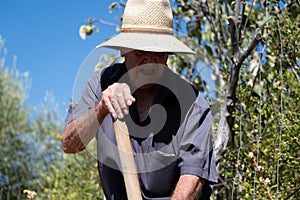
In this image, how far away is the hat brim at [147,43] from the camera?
226cm

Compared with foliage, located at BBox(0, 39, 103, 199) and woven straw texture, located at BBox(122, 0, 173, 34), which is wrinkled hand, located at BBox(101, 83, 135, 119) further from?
foliage, located at BBox(0, 39, 103, 199)

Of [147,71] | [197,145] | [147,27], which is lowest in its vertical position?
[197,145]

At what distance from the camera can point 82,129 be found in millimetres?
2309

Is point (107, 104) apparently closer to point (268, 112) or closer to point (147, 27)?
point (147, 27)

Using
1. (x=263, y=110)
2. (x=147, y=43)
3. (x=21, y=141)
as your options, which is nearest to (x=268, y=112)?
(x=263, y=110)

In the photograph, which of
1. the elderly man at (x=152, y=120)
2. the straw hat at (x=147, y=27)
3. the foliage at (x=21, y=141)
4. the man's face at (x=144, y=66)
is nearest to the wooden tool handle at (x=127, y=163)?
the elderly man at (x=152, y=120)

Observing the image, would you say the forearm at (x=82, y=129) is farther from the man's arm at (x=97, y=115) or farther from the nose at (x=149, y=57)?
the nose at (x=149, y=57)

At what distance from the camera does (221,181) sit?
4.07 metres

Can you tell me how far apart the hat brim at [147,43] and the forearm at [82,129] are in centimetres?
24

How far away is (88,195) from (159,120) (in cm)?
366

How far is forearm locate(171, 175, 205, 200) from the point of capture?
7.40 ft

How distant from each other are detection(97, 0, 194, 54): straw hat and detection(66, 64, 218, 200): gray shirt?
0.12 m

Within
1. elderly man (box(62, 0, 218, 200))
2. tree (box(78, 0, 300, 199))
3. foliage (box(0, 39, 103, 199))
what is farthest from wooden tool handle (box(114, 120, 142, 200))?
foliage (box(0, 39, 103, 199))

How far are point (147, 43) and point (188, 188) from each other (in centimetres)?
51
